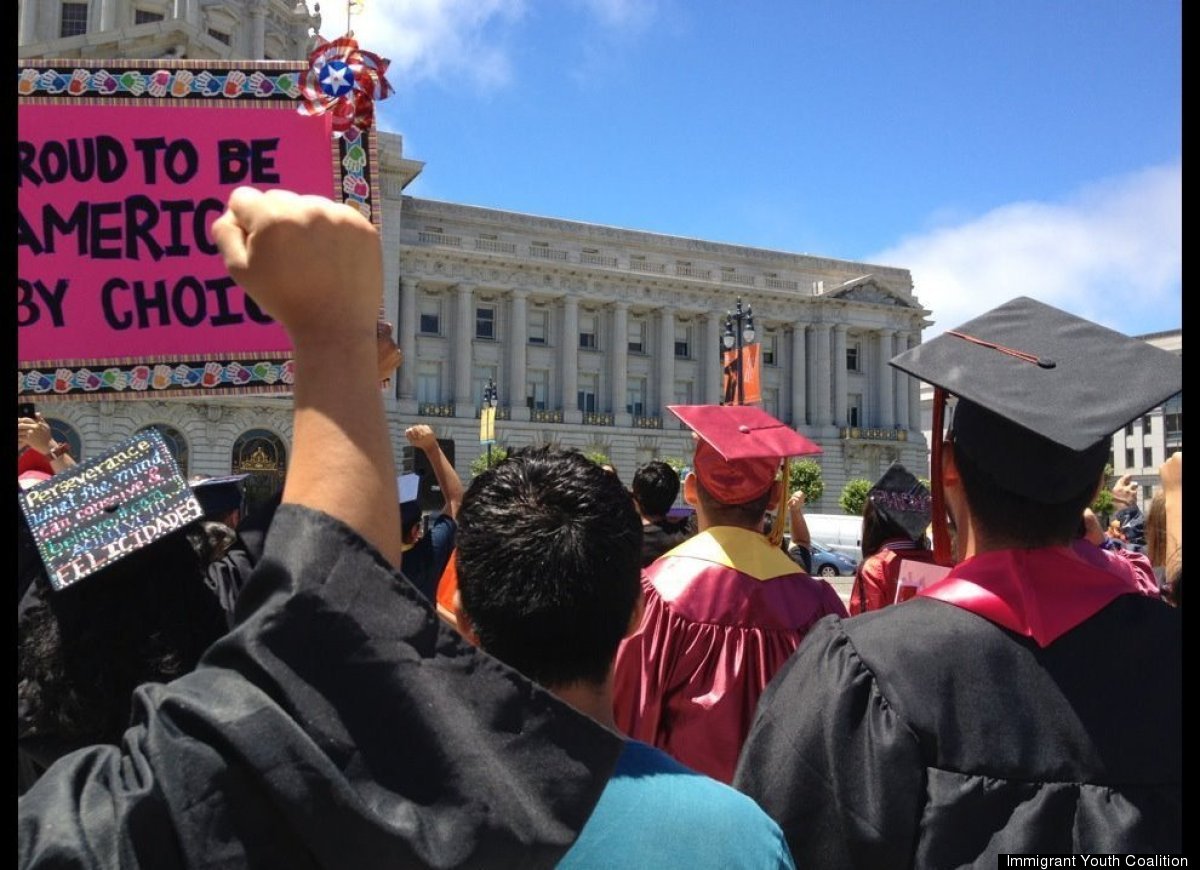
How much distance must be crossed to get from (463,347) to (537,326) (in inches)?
192

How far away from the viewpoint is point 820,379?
58.9 metres

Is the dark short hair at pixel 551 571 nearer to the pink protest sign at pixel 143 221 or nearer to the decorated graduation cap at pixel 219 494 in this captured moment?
the pink protest sign at pixel 143 221

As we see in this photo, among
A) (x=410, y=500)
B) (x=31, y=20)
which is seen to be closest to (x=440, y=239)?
(x=31, y=20)

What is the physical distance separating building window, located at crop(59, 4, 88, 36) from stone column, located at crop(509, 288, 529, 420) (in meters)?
22.3

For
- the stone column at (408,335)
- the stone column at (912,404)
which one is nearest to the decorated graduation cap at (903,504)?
the stone column at (408,335)

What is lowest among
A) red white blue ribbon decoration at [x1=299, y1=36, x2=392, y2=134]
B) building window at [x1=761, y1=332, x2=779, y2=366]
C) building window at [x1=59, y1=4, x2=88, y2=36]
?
red white blue ribbon decoration at [x1=299, y1=36, x2=392, y2=134]

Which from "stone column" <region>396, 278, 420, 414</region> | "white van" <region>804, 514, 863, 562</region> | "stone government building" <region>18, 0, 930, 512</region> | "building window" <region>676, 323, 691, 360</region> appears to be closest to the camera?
"white van" <region>804, 514, 863, 562</region>

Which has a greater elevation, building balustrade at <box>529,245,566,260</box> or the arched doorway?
building balustrade at <box>529,245,566,260</box>

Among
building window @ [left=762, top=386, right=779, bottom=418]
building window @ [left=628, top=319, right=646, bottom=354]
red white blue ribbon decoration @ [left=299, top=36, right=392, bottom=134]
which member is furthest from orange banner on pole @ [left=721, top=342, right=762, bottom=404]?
building window @ [left=762, top=386, right=779, bottom=418]

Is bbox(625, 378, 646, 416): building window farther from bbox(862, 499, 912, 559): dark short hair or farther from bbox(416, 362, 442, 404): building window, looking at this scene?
bbox(862, 499, 912, 559): dark short hair

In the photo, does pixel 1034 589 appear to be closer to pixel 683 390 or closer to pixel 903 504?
pixel 903 504

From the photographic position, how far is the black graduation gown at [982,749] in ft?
5.75

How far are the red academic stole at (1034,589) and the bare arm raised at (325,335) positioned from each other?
1210 mm

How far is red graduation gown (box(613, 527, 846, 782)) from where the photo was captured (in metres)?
3.33
